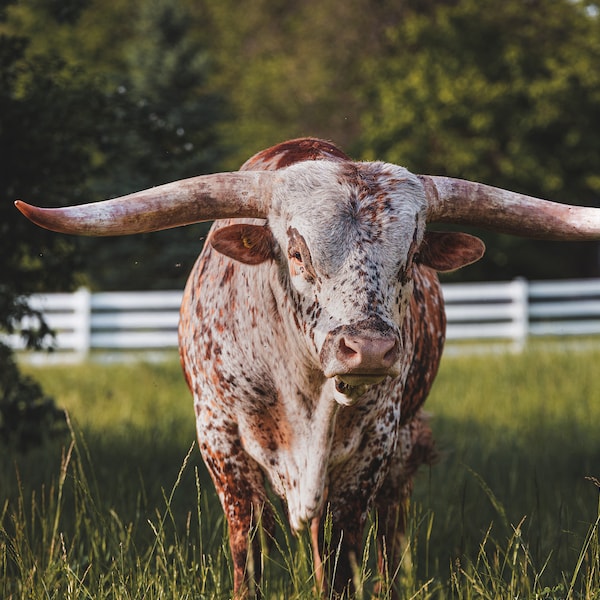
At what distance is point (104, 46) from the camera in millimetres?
30938

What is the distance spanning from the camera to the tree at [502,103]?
2247cm

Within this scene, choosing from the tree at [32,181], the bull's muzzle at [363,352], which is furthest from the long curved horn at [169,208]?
the tree at [32,181]

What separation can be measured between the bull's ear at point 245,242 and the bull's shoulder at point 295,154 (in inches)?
18.0

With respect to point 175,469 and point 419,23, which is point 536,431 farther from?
point 419,23

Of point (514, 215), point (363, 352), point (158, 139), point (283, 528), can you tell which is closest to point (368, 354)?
point (363, 352)

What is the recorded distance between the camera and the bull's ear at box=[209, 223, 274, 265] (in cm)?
302

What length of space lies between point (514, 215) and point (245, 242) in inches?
35.7

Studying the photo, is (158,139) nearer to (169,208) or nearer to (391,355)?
(169,208)

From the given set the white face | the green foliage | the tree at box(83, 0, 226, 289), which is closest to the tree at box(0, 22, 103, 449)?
the green foliage

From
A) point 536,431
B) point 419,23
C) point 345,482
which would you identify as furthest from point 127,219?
point 419,23

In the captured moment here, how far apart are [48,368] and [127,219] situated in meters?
9.16

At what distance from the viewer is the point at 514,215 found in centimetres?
321

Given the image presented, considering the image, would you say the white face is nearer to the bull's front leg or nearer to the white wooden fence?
the bull's front leg

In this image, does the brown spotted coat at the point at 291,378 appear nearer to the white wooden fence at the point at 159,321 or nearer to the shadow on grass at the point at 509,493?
the shadow on grass at the point at 509,493
